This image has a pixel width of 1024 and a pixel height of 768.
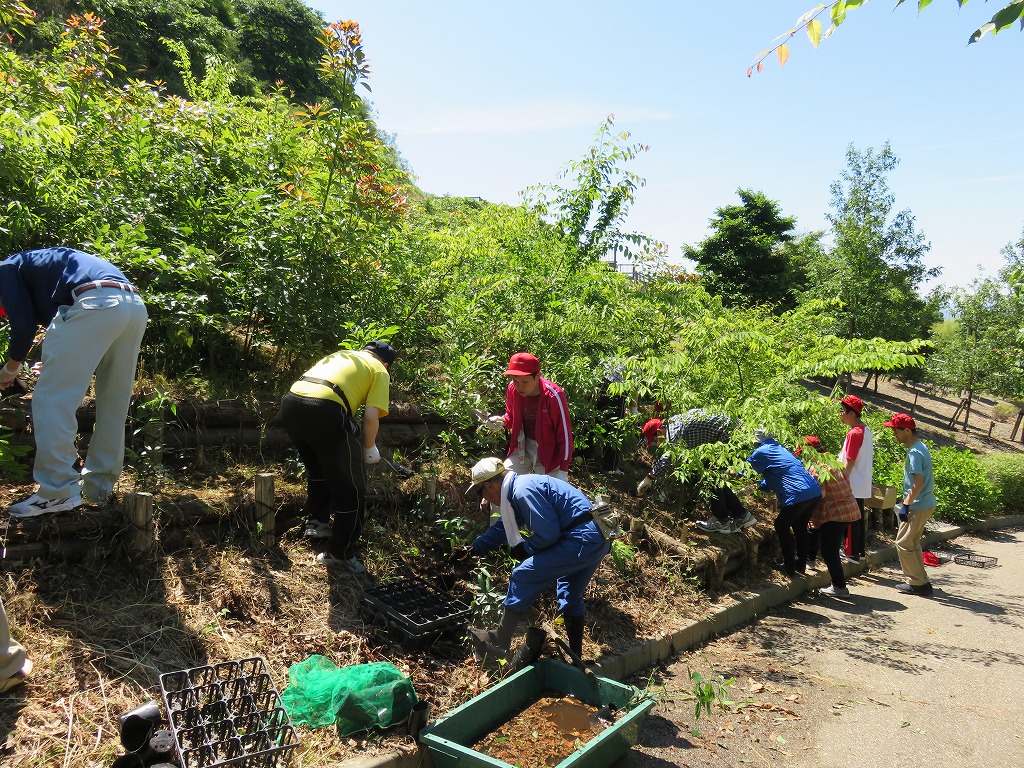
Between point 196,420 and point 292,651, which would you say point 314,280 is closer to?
point 196,420

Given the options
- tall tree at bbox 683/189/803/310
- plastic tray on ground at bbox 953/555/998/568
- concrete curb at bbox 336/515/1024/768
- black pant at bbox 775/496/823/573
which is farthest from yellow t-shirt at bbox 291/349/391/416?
tall tree at bbox 683/189/803/310

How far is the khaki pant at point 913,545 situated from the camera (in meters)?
7.44

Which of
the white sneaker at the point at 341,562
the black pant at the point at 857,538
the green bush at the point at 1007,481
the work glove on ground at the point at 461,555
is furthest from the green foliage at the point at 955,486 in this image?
the white sneaker at the point at 341,562

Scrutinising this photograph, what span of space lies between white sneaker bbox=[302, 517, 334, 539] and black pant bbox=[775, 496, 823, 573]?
4.79 metres

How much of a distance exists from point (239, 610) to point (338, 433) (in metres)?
1.24

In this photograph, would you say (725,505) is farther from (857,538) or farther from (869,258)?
(869,258)

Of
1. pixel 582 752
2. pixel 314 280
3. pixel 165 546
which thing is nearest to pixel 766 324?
pixel 314 280

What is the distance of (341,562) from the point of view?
15.6 ft

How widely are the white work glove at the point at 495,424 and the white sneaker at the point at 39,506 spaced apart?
10.2 ft

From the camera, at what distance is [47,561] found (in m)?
3.81

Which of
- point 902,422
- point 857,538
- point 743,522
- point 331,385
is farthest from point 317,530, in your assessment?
point 857,538

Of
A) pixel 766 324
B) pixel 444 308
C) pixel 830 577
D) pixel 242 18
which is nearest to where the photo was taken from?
pixel 444 308

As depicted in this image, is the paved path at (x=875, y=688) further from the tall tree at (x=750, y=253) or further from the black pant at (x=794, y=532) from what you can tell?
the tall tree at (x=750, y=253)

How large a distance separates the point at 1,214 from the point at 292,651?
3615 millimetres
